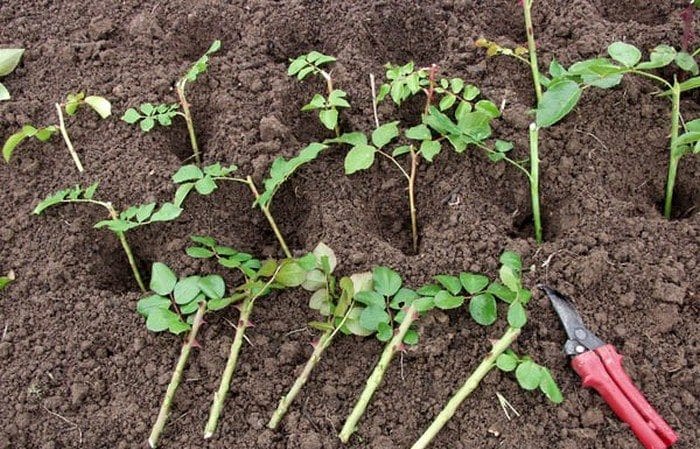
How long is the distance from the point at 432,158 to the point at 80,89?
1.02 meters

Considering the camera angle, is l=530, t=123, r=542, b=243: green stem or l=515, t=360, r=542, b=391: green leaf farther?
l=530, t=123, r=542, b=243: green stem

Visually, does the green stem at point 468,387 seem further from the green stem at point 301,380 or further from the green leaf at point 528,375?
the green stem at point 301,380

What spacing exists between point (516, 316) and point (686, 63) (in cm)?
75

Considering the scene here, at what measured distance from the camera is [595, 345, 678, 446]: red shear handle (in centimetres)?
130

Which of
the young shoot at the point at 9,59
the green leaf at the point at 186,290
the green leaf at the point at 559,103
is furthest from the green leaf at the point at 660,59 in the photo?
the young shoot at the point at 9,59

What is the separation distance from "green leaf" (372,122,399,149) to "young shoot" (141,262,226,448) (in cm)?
48

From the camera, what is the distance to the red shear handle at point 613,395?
1301mm

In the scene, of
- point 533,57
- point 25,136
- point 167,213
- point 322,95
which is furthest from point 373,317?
point 25,136

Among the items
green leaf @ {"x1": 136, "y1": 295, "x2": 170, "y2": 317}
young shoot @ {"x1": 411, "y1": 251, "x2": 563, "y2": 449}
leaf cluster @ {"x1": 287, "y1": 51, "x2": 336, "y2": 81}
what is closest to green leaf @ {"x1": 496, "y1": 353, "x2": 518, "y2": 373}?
young shoot @ {"x1": 411, "y1": 251, "x2": 563, "y2": 449}

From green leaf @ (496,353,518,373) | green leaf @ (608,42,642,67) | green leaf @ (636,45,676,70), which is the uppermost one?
green leaf @ (608,42,642,67)

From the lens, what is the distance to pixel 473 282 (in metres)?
1.46

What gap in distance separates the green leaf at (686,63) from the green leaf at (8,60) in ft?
5.83

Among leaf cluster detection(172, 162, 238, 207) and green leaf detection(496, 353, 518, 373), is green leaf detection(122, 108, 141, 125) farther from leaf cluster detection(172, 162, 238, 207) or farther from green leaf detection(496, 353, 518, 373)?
green leaf detection(496, 353, 518, 373)

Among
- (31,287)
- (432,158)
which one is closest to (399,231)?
(432,158)
